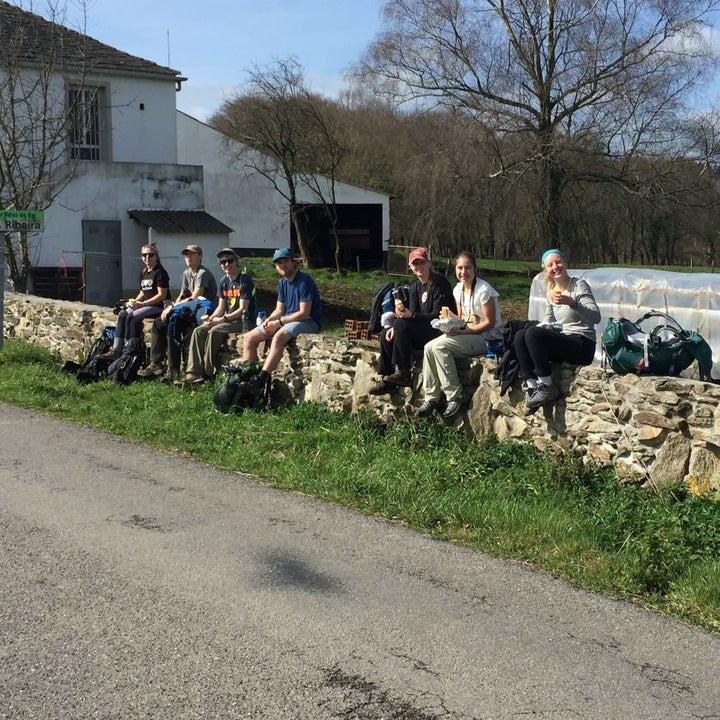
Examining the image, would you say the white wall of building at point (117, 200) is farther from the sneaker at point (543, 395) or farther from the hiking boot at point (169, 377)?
the sneaker at point (543, 395)

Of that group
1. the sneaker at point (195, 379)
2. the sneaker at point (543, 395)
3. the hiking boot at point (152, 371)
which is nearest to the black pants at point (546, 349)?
the sneaker at point (543, 395)

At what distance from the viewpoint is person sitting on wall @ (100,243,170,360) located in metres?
12.3

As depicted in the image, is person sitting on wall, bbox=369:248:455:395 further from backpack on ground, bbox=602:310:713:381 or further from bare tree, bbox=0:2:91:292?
bare tree, bbox=0:2:91:292

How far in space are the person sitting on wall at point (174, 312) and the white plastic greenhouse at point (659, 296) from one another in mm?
4837

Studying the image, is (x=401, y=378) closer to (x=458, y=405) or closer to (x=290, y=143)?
(x=458, y=405)

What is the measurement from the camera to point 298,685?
4188mm

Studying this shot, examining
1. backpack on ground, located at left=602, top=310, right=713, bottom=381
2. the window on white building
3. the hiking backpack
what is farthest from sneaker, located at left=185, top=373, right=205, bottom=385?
the window on white building

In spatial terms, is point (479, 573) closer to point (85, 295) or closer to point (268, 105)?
point (85, 295)

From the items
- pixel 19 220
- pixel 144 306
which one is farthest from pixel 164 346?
pixel 19 220

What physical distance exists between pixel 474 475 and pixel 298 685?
360cm

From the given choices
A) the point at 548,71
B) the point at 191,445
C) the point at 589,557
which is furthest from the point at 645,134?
the point at 589,557

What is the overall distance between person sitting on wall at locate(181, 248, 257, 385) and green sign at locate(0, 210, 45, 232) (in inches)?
166

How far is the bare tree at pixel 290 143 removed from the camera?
39969 mm

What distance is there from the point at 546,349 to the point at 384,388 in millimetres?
1862
